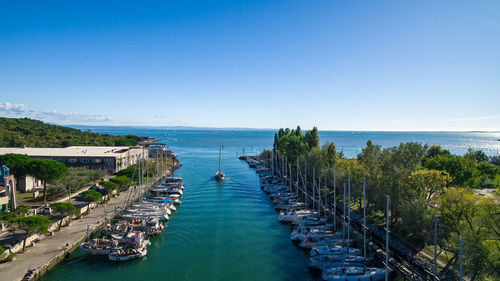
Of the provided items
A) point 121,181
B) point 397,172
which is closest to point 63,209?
point 121,181

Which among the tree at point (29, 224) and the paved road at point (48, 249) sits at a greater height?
the tree at point (29, 224)

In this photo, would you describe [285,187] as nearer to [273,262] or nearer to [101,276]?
[273,262]

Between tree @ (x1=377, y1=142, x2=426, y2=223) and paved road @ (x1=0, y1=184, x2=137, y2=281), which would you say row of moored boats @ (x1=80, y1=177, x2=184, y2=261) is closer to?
paved road @ (x1=0, y1=184, x2=137, y2=281)

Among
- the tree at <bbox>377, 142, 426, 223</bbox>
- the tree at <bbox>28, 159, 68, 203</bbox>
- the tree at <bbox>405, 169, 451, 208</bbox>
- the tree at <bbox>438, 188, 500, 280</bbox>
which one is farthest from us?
the tree at <bbox>28, 159, 68, 203</bbox>

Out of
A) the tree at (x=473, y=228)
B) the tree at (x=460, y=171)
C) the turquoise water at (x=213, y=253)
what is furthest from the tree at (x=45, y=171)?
the tree at (x=460, y=171)

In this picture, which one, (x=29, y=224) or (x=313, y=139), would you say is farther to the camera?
(x=313, y=139)

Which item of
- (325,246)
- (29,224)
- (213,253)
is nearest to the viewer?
(29,224)

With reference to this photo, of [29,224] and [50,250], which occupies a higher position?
[29,224]

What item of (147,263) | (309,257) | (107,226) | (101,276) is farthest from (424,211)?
(107,226)

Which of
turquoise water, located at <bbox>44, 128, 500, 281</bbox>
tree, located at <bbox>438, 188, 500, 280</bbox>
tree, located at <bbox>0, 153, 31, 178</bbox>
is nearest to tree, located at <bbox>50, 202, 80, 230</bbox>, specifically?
turquoise water, located at <bbox>44, 128, 500, 281</bbox>

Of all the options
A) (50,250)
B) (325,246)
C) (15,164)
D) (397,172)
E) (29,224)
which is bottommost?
(50,250)

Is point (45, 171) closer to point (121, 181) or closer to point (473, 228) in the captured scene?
point (121, 181)

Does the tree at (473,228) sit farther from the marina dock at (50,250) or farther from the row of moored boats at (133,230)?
the marina dock at (50,250)
